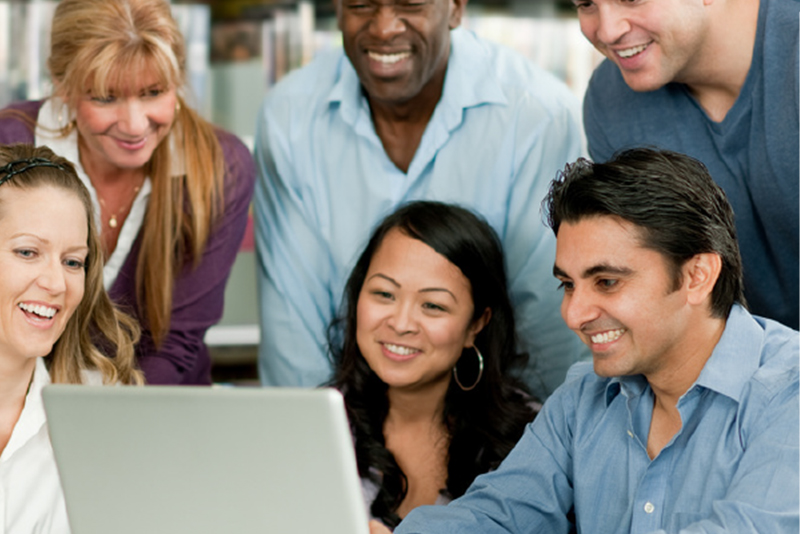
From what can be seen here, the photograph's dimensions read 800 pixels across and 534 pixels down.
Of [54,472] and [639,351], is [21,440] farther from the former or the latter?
[639,351]

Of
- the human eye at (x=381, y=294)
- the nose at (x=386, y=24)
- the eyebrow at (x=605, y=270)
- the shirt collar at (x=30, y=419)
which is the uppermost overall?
the nose at (x=386, y=24)

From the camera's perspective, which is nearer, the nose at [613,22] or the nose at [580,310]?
the nose at [580,310]

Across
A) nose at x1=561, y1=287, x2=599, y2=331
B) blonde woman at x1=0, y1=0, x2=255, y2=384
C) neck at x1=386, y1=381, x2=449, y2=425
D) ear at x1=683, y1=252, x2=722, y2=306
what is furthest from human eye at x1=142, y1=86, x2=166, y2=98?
ear at x1=683, y1=252, x2=722, y2=306

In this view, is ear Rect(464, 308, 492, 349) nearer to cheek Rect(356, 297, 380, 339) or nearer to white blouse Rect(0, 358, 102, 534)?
cheek Rect(356, 297, 380, 339)

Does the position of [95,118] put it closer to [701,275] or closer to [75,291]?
[75,291]

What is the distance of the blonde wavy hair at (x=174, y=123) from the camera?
204 centimetres

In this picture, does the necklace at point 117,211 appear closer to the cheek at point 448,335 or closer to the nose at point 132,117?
the nose at point 132,117

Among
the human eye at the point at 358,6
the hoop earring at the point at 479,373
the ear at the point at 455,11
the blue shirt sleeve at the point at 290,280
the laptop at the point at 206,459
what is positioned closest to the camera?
the laptop at the point at 206,459

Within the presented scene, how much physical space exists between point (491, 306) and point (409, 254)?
0.71 feet

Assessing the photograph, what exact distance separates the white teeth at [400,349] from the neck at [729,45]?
2.45 ft

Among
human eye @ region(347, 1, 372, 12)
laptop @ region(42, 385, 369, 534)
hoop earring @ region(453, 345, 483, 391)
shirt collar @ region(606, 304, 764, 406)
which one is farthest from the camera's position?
human eye @ region(347, 1, 372, 12)

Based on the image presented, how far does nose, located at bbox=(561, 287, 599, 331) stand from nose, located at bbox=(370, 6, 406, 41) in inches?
34.5

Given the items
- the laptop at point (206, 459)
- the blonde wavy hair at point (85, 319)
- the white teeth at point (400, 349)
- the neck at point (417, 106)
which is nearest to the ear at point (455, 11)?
the neck at point (417, 106)

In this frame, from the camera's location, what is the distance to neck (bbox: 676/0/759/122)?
1.93m
